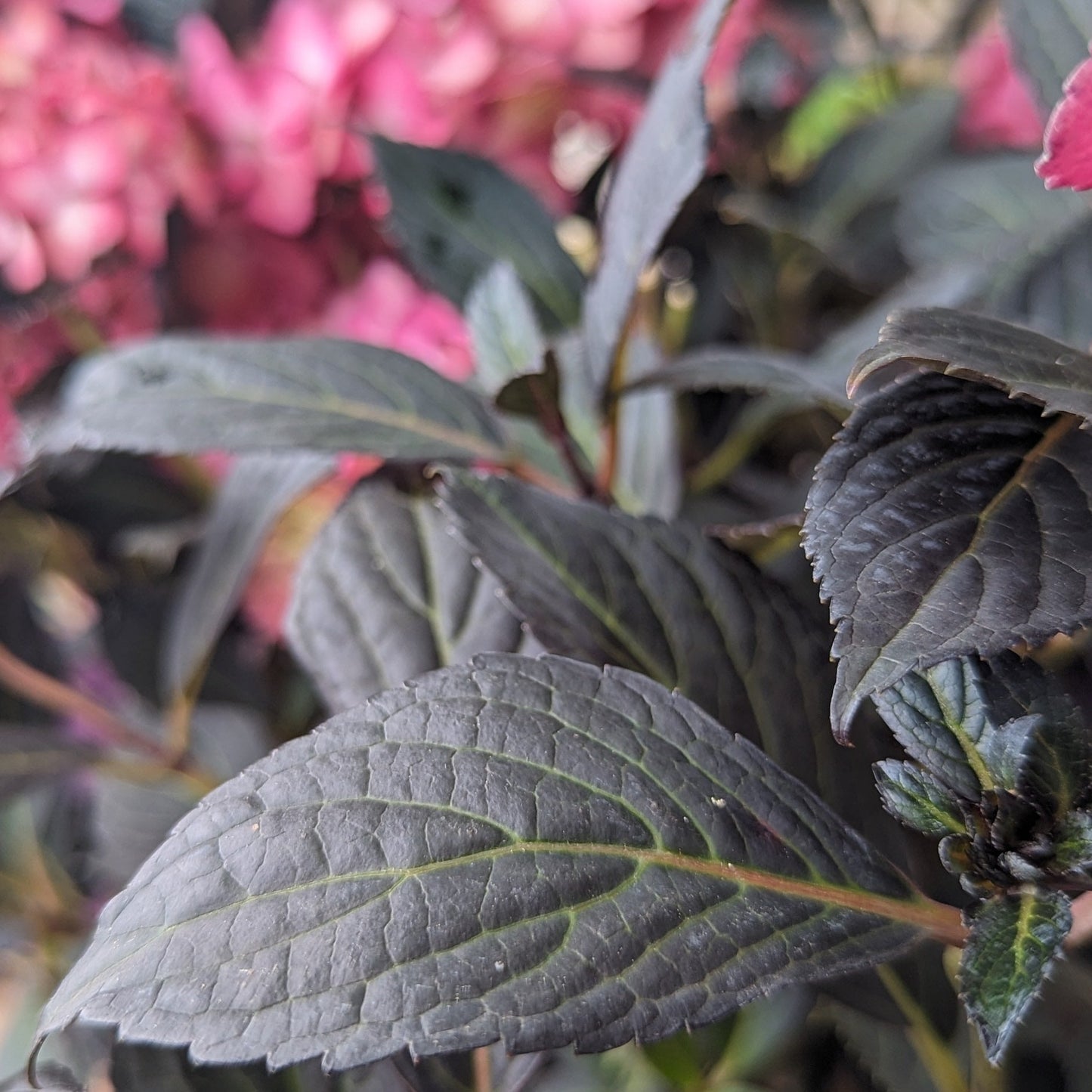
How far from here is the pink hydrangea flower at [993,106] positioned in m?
0.66

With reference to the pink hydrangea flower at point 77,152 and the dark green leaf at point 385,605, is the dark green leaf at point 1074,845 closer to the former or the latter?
the dark green leaf at point 385,605

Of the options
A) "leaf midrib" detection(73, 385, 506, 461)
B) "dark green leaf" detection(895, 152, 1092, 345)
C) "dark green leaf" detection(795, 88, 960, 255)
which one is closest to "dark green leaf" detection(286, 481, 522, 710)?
"leaf midrib" detection(73, 385, 506, 461)

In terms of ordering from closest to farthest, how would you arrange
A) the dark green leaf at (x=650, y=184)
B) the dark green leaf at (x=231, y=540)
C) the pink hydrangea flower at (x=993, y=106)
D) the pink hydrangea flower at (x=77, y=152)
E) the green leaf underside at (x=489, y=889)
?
1. the green leaf underside at (x=489, y=889)
2. the dark green leaf at (x=650, y=184)
3. the dark green leaf at (x=231, y=540)
4. the pink hydrangea flower at (x=77, y=152)
5. the pink hydrangea flower at (x=993, y=106)

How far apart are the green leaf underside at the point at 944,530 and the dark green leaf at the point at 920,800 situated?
5 centimetres

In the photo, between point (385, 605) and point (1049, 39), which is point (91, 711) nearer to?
point (385, 605)

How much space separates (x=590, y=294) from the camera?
14.1 inches

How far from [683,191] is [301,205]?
0.34 m

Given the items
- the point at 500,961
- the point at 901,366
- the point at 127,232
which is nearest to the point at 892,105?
the point at 901,366

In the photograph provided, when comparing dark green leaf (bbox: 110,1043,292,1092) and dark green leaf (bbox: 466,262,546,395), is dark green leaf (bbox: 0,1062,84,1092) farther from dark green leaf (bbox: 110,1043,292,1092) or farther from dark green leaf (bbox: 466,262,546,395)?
dark green leaf (bbox: 466,262,546,395)

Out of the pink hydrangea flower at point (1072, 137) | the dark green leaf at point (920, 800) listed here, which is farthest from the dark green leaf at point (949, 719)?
the pink hydrangea flower at point (1072, 137)

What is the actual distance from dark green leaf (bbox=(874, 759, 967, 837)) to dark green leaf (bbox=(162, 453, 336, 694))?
0.88ft

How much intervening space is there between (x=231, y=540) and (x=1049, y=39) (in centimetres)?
39

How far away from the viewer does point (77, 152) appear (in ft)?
1.84

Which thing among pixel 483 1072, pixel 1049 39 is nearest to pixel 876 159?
pixel 1049 39
